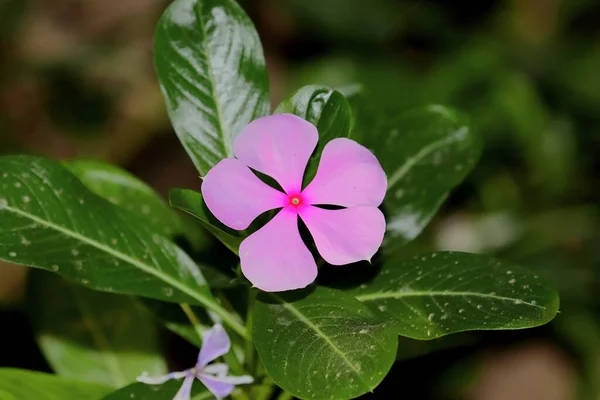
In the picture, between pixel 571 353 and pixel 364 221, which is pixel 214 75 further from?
pixel 571 353

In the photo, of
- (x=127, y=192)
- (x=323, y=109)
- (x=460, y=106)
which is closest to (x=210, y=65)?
(x=323, y=109)

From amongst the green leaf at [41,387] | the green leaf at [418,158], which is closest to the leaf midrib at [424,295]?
the green leaf at [418,158]

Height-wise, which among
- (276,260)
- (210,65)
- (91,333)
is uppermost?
(210,65)

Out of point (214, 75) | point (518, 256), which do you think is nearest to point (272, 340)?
point (214, 75)

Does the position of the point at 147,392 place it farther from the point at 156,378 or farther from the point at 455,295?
the point at 455,295

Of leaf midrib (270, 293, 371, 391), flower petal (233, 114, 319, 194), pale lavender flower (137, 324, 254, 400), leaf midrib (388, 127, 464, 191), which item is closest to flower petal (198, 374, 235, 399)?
pale lavender flower (137, 324, 254, 400)

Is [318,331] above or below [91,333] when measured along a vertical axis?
above
